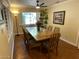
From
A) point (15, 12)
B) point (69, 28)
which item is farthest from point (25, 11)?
point (69, 28)

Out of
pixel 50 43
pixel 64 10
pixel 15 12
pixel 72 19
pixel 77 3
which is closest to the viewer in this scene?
pixel 50 43

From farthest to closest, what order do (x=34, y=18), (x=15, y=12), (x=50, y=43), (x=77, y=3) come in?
(x=34, y=18), (x=15, y=12), (x=77, y=3), (x=50, y=43)

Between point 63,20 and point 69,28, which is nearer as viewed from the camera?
point 69,28

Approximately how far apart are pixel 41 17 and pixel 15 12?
238 cm

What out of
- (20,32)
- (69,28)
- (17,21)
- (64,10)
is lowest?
(20,32)

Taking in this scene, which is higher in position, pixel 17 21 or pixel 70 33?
pixel 17 21

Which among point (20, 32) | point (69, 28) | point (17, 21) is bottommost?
point (20, 32)

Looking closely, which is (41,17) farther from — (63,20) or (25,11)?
(63,20)

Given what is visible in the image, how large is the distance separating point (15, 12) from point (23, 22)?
113 centimetres

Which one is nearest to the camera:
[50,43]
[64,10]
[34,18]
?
[50,43]

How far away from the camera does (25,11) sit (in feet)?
23.1

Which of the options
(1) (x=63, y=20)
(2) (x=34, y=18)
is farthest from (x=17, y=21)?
(1) (x=63, y=20)

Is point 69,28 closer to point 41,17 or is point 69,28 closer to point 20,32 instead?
point 41,17

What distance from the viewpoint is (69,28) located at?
452cm
